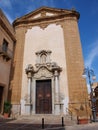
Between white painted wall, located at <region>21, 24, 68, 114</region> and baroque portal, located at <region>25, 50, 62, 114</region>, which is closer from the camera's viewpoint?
baroque portal, located at <region>25, 50, 62, 114</region>

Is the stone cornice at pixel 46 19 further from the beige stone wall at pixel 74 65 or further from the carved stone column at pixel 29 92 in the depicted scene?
the carved stone column at pixel 29 92

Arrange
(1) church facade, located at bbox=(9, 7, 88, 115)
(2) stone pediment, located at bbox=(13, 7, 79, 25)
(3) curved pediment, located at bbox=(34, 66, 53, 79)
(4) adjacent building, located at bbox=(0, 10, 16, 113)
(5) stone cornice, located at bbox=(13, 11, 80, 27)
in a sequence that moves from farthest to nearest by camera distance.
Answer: (2) stone pediment, located at bbox=(13, 7, 79, 25) → (5) stone cornice, located at bbox=(13, 11, 80, 27) → (3) curved pediment, located at bbox=(34, 66, 53, 79) → (4) adjacent building, located at bbox=(0, 10, 16, 113) → (1) church facade, located at bbox=(9, 7, 88, 115)

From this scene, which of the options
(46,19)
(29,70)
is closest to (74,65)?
(29,70)

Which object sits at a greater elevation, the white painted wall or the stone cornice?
the stone cornice

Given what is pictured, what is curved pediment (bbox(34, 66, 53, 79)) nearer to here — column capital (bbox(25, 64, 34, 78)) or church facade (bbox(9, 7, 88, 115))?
church facade (bbox(9, 7, 88, 115))

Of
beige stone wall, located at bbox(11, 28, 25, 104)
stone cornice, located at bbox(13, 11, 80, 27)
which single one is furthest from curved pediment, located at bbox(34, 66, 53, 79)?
stone cornice, located at bbox(13, 11, 80, 27)

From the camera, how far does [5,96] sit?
13.9 metres

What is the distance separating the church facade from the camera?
43.9 ft

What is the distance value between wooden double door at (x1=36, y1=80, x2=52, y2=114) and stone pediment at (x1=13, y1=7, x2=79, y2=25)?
26.4ft

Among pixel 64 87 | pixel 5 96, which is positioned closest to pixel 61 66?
pixel 64 87

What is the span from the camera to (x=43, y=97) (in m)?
14.1

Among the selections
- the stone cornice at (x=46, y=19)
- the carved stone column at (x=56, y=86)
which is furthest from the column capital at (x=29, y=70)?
the stone cornice at (x=46, y=19)

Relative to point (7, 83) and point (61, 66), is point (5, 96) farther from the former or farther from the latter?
point (61, 66)

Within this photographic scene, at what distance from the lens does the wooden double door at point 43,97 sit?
44.7 ft
